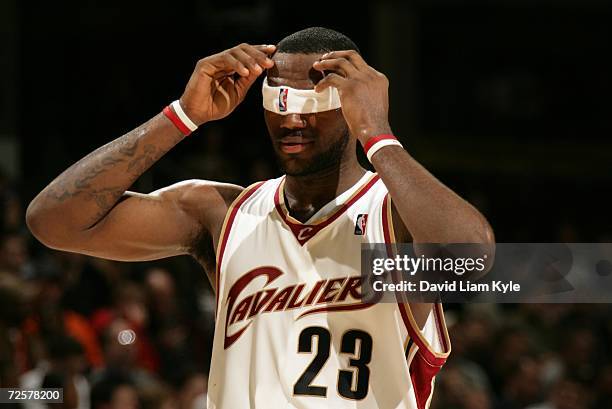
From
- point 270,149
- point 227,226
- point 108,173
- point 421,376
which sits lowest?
point 270,149

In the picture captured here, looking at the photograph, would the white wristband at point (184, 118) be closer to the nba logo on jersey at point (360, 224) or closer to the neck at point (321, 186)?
the neck at point (321, 186)

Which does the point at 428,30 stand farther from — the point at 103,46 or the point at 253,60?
the point at 253,60

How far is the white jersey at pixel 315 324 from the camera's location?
328cm

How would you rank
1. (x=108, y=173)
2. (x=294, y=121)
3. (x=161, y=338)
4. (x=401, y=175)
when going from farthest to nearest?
(x=161, y=338) → (x=108, y=173) → (x=294, y=121) → (x=401, y=175)

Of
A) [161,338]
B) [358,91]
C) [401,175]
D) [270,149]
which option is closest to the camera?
[401,175]

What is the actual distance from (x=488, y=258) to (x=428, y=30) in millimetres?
10989

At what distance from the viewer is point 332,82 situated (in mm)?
3260

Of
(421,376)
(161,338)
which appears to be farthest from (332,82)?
(161,338)

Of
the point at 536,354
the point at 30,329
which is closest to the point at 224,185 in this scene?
the point at 30,329

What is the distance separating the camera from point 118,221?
3531 mm

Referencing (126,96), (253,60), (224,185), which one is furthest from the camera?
(126,96)

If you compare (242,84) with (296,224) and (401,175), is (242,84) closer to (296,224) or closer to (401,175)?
(296,224)

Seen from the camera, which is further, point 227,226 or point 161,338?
point 161,338

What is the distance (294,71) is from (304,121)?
0.17 metres
